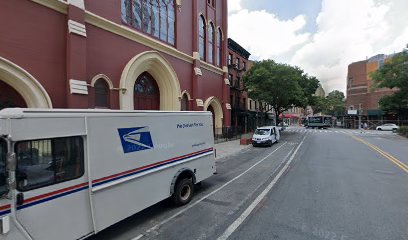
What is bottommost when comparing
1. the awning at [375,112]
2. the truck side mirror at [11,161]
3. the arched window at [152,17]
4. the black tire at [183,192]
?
the black tire at [183,192]

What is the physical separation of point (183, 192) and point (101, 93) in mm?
9163

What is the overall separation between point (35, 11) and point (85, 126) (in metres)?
9.26

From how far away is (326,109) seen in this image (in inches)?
2963

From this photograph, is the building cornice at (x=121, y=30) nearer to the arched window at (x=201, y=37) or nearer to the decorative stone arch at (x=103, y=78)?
the decorative stone arch at (x=103, y=78)

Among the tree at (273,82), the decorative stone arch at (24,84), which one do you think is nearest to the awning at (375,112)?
the tree at (273,82)

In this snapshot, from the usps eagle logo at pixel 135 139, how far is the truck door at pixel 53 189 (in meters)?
0.89

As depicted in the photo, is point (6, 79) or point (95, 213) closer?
point (95, 213)

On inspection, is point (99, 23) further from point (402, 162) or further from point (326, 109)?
point (326, 109)

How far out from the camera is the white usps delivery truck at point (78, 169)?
3.20 meters

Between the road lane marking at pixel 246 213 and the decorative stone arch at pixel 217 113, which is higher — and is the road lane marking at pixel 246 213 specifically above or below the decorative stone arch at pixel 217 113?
below

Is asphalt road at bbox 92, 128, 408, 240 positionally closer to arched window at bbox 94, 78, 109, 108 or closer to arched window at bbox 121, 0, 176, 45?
arched window at bbox 94, 78, 109, 108

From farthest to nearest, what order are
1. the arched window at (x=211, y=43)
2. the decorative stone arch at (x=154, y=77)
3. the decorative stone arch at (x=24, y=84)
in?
1. the arched window at (x=211, y=43)
2. the decorative stone arch at (x=154, y=77)
3. the decorative stone arch at (x=24, y=84)

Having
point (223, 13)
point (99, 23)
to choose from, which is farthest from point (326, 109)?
point (99, 23)

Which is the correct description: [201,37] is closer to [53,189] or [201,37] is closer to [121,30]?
Result: [121,30]
